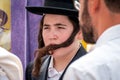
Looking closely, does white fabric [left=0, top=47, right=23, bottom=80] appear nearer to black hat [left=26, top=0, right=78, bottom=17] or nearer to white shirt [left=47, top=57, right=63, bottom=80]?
white shirt [left=47, top=57, right=63, bottom=80]

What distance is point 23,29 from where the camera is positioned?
1.84 meters

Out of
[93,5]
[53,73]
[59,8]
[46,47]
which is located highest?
[93,5]

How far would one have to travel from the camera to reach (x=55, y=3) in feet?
5.21

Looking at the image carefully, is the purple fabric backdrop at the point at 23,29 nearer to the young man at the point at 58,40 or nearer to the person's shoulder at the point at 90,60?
the young man at the point at 58,40

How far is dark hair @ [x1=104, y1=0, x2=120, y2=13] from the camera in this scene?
0.68 meters

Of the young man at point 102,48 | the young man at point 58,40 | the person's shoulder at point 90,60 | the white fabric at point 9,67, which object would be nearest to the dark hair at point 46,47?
the young man at point 58,40

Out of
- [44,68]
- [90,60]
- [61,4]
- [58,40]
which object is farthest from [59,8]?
[90,60]

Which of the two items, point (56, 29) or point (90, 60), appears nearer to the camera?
point (90, 60)

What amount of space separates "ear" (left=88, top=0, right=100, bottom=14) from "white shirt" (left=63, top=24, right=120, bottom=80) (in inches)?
2.9

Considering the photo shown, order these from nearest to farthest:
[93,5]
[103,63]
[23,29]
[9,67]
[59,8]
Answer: [103,63] < [93,5] < [9,67] < [59,8] < [23,29]

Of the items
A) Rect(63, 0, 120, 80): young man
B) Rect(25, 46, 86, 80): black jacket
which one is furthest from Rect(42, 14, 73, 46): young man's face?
Rect(63, 0, 120, 80): young man

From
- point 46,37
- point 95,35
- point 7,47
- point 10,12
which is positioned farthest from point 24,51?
point 95,35

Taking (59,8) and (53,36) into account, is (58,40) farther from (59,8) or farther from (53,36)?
(59,8)

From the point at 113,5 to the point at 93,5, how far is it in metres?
0.06
